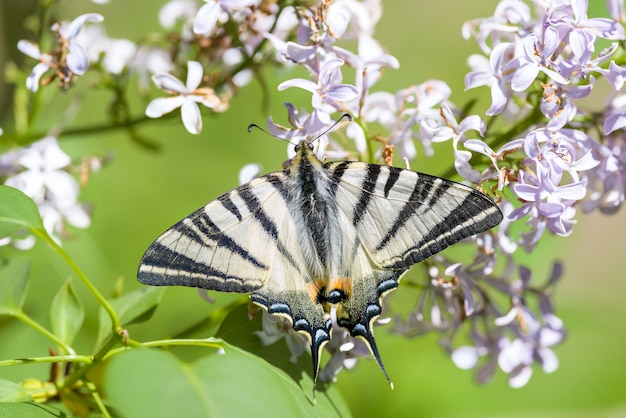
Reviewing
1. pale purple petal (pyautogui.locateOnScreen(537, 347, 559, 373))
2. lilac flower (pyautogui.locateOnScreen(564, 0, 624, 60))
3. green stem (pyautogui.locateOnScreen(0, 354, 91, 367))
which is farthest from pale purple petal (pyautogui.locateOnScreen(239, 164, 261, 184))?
pale purple petal (pyautogui.locateOnScreen(537, 347, 559, 373))

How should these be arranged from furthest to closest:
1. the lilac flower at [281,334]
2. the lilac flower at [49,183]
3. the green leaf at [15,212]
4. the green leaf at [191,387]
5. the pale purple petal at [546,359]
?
the pale purple petal at [546,359] < the lilac flower at [49,183] < the lilac flower at [281,334] < the green leaf at [15,212] < the green leaf at [191,387]

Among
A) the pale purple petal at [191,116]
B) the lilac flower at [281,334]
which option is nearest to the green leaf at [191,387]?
the lilac flower at [281,334]

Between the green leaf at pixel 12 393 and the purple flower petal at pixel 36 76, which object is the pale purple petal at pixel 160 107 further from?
the green leaf at pixel 12 393

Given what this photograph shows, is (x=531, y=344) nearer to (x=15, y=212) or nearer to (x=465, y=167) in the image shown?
(x=465, y=167)

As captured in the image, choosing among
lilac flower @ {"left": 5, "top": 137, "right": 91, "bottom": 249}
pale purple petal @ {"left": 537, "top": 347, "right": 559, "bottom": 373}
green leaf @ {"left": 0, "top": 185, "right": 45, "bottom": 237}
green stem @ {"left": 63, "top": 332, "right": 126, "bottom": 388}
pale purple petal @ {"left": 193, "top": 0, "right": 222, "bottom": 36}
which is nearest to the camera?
green leaf @ {"left": 0, "top": 185, "right": 45, "bottom": 237}

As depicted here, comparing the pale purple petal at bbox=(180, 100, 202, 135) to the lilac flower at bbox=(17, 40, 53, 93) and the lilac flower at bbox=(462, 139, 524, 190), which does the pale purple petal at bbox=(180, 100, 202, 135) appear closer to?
the lilac flower at bbox=(17, 40, 53, 93)

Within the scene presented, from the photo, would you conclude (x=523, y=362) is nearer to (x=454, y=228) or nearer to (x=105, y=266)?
(x=454, y=228)

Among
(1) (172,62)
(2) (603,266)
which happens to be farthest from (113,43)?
(2) (603,266)

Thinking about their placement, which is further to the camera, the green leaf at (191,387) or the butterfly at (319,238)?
the butterfly at (319,238)
